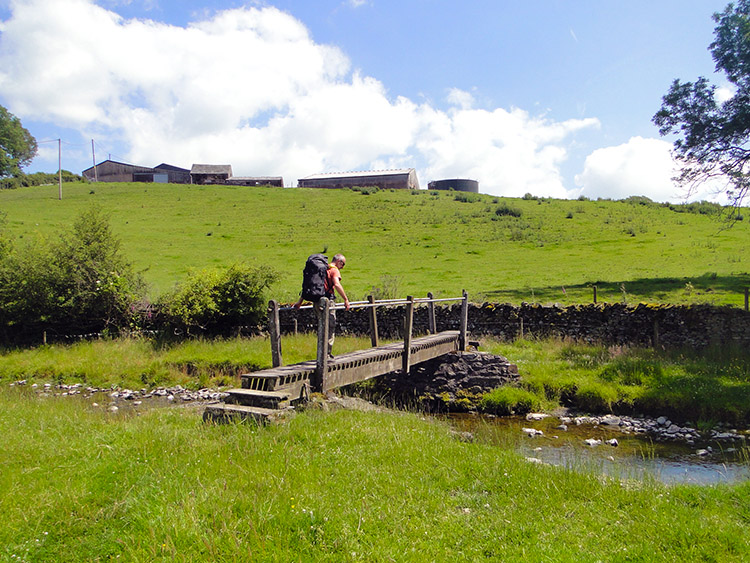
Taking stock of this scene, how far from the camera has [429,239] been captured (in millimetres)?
39031

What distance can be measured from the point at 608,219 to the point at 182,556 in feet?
149

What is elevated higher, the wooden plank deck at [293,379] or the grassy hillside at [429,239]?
the grassy hillside at [429,239]

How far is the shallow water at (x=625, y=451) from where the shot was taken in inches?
327

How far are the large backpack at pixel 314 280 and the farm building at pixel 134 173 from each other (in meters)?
74.8

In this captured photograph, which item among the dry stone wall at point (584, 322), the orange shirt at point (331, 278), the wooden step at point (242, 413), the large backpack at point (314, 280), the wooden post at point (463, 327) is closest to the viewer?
the wooden step at point (242, 413)

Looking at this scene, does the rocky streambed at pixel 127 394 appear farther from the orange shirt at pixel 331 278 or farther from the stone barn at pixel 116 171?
the stone barn at pixel 116 171

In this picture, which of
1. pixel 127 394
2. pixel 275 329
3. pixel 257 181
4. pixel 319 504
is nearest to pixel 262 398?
pixel 275 329

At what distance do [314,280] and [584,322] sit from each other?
12.1 meters

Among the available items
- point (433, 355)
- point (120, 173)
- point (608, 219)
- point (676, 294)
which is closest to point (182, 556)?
point (433, 355)

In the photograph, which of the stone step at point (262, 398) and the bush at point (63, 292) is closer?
the stone step at point (262, 398)

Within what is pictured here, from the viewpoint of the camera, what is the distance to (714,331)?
1553 centimetres

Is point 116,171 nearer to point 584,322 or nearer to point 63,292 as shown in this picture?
point 63,292

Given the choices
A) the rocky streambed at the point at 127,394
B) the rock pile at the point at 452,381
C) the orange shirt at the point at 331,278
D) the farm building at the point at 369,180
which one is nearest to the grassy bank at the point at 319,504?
the orange shirt at the point at 331,278

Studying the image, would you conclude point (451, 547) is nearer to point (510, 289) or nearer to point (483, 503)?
point (483, 503)
